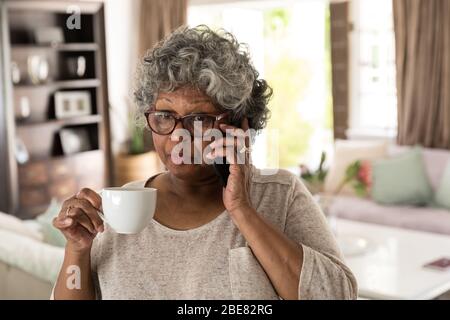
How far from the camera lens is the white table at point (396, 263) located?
134 cm

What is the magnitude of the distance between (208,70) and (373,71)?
262cm

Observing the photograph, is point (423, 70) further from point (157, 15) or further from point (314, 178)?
point (157, 15)

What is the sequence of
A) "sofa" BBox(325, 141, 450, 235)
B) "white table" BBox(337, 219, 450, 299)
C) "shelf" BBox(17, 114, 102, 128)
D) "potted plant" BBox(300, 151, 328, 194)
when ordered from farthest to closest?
1. "shelf" BBox(17, 114, 102, 128)
2. "sofa" BBox(325, 141, 450, 235)
3. "potted plant" BBox(300, 151, 328, 194)
4. "white table" BBox(337, 219, 450, 299)

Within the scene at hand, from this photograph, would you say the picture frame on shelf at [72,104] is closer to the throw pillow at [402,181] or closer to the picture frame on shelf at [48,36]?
the picture frame on shelf at [48,36]

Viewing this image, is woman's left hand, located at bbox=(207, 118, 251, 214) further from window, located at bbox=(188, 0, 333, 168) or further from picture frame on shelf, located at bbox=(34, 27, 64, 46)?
window, located at bbox=(188, 0, 333, 168)

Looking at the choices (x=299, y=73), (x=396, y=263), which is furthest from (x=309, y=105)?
(x=396, y=263)

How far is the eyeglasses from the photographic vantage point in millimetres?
596

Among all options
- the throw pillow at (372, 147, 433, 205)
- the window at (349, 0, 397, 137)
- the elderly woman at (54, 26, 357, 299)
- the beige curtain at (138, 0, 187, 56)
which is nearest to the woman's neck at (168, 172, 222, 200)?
the elderly woman at (54, 26, 357, 299)

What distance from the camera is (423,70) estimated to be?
2.71 meters

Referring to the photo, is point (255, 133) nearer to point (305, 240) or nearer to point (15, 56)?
point (305, 240)

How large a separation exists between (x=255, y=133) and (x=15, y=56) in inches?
107

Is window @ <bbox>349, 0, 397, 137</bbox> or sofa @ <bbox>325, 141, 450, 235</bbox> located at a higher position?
window @ <bbox>349, 0, 397, 137</bbox>

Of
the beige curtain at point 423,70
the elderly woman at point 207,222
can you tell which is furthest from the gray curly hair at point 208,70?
the beige curtain at point 423,70
